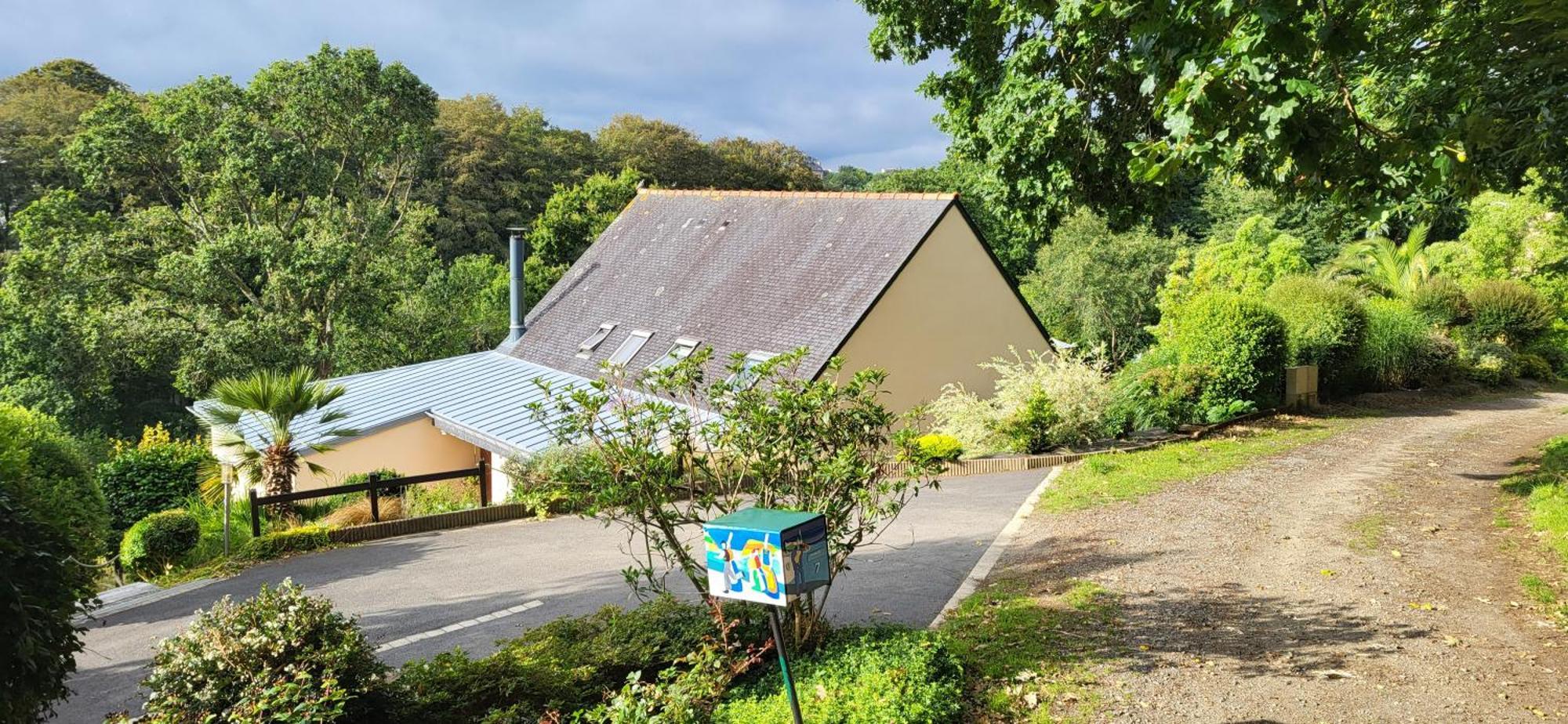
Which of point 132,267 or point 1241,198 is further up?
point 1241,198

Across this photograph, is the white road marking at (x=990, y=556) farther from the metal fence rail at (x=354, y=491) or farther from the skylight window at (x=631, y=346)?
the skylight window at (x=631, y=346)

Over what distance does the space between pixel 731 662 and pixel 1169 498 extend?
7481 mm

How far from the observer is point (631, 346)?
73.3ft

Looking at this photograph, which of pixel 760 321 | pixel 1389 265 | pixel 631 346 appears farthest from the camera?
pixel 1389 265

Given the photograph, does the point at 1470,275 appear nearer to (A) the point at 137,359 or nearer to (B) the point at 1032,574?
(B) the point at 1032,574

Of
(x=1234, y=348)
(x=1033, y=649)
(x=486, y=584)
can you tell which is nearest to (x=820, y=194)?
(x=1234, y=348)

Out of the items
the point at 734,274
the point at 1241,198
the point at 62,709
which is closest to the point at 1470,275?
the point at 1241,198

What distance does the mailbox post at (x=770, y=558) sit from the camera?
4.59 metres

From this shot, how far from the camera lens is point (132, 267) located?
1059 inches

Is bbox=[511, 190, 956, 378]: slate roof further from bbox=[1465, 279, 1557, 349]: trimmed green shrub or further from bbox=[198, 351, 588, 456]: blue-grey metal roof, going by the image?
bbox=[1465, 279, 1557, 349]: trimmed green shrub

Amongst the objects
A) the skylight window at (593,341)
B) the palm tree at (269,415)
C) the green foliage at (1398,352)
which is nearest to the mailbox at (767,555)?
the palm tree at (269,415)

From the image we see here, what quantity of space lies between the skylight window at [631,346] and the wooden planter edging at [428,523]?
7.49 meters

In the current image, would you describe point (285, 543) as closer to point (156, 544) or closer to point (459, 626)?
point (156, 544)

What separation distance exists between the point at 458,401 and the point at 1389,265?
85.8 ft
